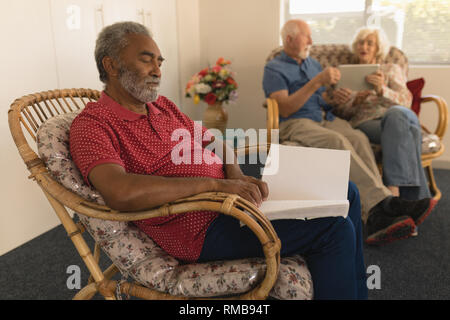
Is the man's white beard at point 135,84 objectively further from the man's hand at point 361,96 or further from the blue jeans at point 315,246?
the man's hand at point 361,96

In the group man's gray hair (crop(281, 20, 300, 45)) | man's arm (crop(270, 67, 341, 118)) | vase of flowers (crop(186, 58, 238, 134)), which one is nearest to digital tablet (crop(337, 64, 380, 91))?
man's arm (crop(270, 67, 341, 118))

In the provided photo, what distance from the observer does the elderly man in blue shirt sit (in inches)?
76.0

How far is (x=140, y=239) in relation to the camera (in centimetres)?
111

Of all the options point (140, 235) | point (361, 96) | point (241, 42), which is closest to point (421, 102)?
point (361, 96)

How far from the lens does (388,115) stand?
86.2 inches

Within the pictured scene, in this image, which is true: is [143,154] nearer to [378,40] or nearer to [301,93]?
[301,93]

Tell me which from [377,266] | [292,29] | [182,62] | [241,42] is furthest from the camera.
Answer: [241,42]

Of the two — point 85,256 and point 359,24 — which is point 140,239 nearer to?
point 85,256

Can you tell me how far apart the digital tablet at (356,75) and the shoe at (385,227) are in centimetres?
87

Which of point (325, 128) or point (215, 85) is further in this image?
point (215, 85)

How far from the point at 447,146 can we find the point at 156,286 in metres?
3.20

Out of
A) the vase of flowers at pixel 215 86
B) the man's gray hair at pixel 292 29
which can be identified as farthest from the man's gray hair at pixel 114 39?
the vase of flowers at pixel 215 86

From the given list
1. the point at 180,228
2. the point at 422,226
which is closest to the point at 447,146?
the point at 422,226

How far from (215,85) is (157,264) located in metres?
1.90
